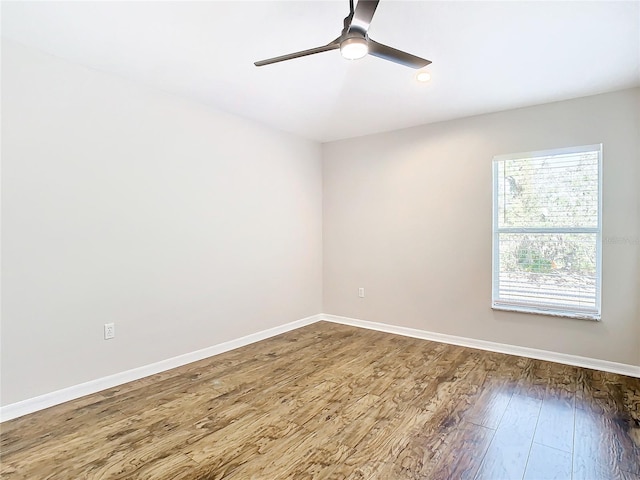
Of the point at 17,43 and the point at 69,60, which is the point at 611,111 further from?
the point at 17,43

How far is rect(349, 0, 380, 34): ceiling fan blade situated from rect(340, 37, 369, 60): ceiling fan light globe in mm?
46

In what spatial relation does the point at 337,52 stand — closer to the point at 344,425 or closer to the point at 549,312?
the point at 344,425

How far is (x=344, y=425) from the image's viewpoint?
2.32m

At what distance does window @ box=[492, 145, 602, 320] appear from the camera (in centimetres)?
331

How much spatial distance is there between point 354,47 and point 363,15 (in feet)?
0.61

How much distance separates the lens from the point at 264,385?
2.93m

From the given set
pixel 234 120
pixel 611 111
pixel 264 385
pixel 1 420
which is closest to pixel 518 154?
pixel 611 111

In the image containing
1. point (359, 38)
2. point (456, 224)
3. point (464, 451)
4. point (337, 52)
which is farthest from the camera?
point (456, 224)

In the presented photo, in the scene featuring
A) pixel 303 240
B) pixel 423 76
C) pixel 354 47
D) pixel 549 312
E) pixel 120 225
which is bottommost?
pixel 549 312

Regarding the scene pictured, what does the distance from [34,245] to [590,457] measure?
3720mm

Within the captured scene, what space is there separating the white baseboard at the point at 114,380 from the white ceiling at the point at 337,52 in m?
2.45

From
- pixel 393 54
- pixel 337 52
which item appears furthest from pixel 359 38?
pixel 337 52

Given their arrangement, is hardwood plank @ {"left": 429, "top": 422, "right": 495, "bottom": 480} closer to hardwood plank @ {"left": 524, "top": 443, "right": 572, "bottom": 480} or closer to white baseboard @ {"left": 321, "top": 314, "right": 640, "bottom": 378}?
hardwood plank @ {"left": 524, "top": 443, "right": 572, "bottom": 480}

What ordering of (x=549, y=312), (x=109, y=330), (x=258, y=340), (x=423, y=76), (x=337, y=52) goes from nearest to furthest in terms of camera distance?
(x=337, y=52)
(x=109, y=330)
(x=423, y=76)
(x=549, y=312)
(x=258, y=340)
